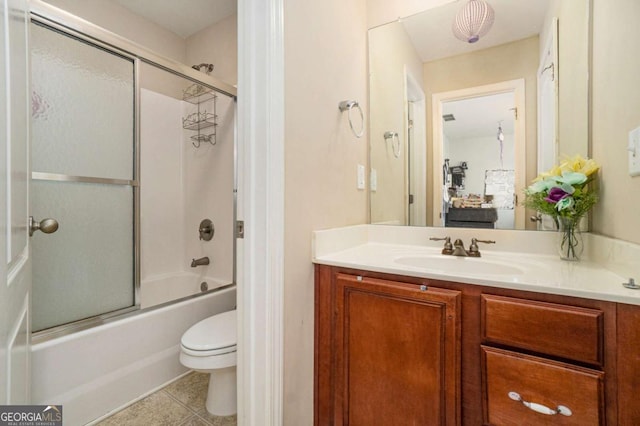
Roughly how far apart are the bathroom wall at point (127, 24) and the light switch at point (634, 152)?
293 cm

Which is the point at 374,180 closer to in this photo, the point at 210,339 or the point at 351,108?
the point at 351,108

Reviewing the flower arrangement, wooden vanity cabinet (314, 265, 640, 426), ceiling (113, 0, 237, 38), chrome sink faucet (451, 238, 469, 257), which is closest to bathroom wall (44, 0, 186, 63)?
ceiling (113, 0, 237, 38)

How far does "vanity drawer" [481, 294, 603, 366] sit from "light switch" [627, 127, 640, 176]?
42 cm

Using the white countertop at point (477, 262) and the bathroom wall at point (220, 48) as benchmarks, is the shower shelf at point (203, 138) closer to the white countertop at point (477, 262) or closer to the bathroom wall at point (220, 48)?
the bathroom wall at point (220, 48)

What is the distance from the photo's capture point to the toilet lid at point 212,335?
1266 millimetres

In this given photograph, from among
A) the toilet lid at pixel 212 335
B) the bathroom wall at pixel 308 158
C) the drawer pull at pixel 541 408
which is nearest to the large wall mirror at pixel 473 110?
the bathroom wall at pixel 308 158

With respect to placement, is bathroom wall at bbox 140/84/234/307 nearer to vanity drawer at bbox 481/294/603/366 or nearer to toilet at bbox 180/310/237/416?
toilet at bbox 180/310/237/416

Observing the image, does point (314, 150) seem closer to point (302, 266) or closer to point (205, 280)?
point (302, 266)

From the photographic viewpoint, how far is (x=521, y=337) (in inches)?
30.3

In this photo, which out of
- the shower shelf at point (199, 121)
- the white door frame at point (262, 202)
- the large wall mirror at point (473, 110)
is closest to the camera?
the white door frame at point (262, 202)

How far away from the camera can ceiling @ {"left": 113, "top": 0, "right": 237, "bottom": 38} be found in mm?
2041

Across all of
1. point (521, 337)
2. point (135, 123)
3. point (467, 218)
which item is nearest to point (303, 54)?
point (467, 218)

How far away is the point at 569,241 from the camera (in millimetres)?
1081

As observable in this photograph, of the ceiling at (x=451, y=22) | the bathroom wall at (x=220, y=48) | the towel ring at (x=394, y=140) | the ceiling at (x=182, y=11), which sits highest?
the ceiling at (x=182, y=11)
